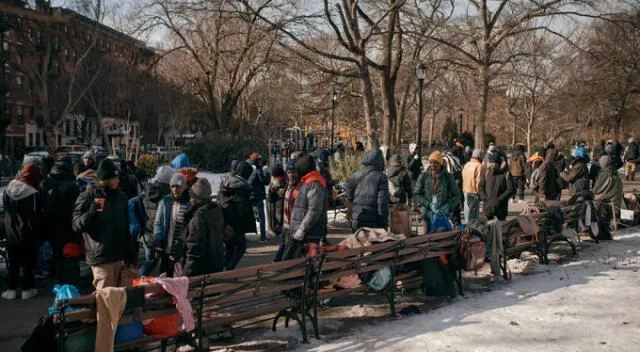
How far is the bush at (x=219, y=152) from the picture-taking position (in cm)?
2834

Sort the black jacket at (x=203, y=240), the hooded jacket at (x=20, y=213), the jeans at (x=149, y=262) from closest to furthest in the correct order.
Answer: the black jacket at (x=203, y=240) < the hooded jacket at (x=20, y=213) < the jeans at (x=149, y=262)

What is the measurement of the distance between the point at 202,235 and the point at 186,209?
833mm

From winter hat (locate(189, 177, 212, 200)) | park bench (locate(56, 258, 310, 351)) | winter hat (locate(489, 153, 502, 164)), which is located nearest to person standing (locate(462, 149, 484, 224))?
winter hat (locate(489, 153, 502, 164))

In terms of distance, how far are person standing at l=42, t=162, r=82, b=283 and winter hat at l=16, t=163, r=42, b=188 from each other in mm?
186

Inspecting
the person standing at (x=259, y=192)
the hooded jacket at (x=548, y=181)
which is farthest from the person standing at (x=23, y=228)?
the hooded jacket at (x=548, y=181)

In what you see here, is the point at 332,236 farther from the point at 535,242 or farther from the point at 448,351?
the point at 448,351

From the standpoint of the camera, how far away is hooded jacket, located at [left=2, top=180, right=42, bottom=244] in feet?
22.7

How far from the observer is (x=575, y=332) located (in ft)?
18.9

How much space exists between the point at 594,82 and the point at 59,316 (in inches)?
1352

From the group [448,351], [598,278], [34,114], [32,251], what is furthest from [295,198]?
[34,114]

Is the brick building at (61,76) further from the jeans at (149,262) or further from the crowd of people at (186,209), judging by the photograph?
the jeans at (149,262)

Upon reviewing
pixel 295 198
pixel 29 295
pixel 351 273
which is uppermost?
pixel 295 198

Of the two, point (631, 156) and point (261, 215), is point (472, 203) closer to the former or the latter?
point (261, 215)

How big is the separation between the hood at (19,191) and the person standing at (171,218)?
1826mm
